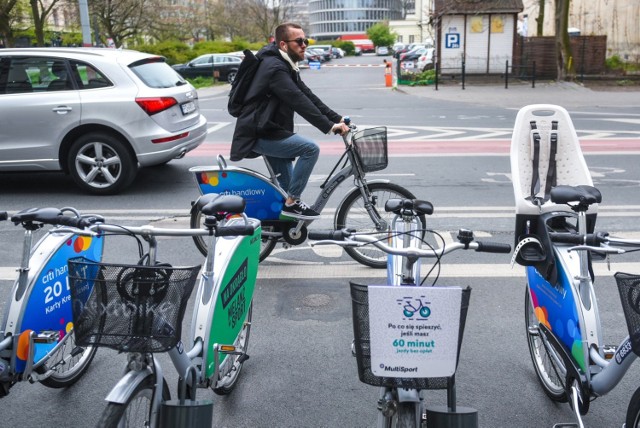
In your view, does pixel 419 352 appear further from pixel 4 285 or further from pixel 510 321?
pixel 4 285

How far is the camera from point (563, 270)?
3412 millimetres

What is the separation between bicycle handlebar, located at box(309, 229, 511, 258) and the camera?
2.76 m

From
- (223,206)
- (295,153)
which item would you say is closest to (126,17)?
(295,153)

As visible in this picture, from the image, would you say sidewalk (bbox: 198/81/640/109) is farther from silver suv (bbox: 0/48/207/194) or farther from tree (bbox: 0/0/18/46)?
silver suv (bbox: 0/48/207/194)

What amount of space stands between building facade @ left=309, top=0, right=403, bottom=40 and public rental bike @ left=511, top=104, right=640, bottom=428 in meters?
160

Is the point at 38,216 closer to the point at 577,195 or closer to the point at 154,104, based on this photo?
the point at 577,195

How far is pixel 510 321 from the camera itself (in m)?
4.93

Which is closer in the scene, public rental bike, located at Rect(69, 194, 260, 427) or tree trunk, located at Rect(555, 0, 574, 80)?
A: public rental bike, located at Rect(69, 194, 260, 427)

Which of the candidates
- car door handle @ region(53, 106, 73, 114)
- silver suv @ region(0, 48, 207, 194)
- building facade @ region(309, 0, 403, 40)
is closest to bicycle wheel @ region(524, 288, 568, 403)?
silver suv @ region(0, 48, 207, 194)

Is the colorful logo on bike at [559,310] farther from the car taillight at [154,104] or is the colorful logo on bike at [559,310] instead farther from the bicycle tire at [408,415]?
the car taillight at [154,104]

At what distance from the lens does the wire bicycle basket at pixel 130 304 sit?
2.63m

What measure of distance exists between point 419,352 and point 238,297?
136 centimetres

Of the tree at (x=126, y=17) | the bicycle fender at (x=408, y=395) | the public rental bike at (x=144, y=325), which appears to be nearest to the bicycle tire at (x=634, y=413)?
the bicycle fender at (x=408, y=395)

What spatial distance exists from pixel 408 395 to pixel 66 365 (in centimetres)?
223
